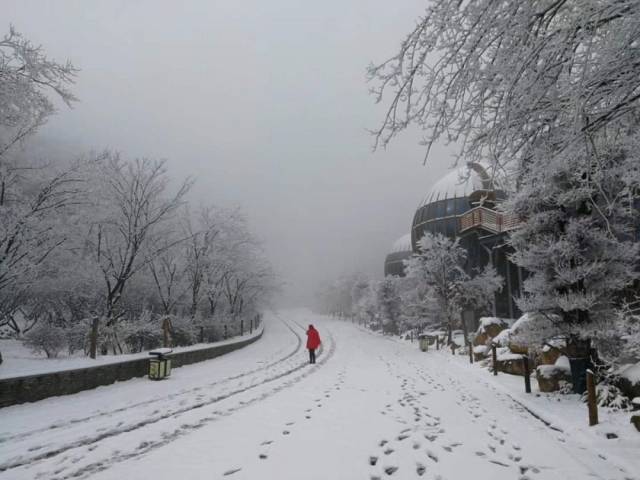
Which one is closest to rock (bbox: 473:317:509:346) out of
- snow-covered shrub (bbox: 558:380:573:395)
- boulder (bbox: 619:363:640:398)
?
snow-covered shrub (bbox: 558:380:573:395)

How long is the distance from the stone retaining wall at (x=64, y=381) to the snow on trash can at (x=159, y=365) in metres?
0.58

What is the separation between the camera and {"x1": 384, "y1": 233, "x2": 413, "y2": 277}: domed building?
54719mm

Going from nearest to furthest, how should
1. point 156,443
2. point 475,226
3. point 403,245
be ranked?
point 156,443 < point 475,226 < point 403,245

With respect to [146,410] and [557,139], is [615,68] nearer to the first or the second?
[557,139]

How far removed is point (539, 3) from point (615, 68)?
0.93m

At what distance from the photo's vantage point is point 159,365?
37.7 feet

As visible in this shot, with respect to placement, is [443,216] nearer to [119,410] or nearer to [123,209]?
[123,209]

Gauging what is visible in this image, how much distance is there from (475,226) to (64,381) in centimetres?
2556

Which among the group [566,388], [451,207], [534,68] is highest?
[451,207]

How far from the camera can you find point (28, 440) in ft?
18.7

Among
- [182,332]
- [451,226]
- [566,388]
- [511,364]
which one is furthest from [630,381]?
[451,226]

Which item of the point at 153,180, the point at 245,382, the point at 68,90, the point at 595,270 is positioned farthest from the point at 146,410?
the point at 153,180

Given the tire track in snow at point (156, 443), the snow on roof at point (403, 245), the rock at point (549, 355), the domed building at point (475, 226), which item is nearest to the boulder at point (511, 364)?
the rock at point (549, 355)

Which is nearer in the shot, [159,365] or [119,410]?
[119,410]
